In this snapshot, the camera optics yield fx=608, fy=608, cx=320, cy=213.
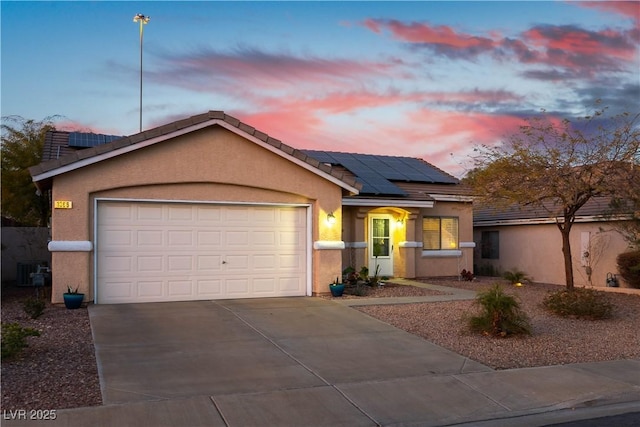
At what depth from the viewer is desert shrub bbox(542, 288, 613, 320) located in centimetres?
1315

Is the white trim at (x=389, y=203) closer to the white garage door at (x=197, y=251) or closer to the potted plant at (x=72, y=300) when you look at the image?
the white garage door at (x=197, y=251)

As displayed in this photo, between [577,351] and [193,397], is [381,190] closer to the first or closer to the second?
[577,351]

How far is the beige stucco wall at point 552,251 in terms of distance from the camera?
1986 centimetres

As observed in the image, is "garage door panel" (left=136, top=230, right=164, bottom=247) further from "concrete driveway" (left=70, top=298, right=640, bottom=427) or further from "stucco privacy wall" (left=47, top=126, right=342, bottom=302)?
"concrete driveway" (left=70, top=298, right=640, bottom=427)

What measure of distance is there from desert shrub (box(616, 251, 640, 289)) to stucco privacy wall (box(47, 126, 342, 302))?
931 centimetres

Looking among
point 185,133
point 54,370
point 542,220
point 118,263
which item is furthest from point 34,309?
point 542,220

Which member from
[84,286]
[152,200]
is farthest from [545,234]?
[84,286]

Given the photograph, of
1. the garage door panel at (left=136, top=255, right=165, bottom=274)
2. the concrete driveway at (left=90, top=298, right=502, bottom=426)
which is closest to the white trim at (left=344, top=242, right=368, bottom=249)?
the concrete driveway at (left=90, top=298, right=502, bottom=426)

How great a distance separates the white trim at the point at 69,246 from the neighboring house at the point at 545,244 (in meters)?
11.0

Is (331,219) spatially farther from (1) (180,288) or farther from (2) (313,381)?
(2) (313,381)

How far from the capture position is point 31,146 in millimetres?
21250

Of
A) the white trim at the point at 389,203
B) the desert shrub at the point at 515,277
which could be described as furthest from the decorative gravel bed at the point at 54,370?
the desert shrub at the point at 515,277

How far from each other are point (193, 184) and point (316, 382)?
7.67 m

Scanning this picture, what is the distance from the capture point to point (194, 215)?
14500 millimetres
